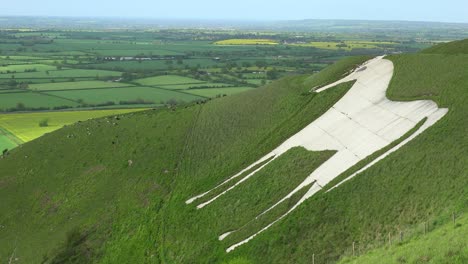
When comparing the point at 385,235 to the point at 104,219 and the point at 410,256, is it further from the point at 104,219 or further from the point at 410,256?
the point at 104,219

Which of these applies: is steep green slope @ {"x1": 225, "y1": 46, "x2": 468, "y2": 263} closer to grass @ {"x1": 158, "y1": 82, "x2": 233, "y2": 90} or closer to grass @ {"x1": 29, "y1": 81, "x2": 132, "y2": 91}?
grass @ {"x1": 158, "y1": 82, "x2": 233, "y2": 90}

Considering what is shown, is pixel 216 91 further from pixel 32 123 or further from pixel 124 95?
pixel 32 123

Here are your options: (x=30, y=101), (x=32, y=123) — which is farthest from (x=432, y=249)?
(x=30, y=101)

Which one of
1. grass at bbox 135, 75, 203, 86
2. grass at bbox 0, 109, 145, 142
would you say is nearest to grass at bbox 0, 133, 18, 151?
grass at bbox 0, 109, 145, 142

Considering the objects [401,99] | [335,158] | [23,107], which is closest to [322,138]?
[335,158]

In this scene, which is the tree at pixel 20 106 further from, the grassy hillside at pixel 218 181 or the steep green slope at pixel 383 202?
the steep green slope at pixel 383 202

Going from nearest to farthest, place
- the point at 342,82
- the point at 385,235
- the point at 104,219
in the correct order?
the point at 385,235, the point at 104,219, the point at 342,82
